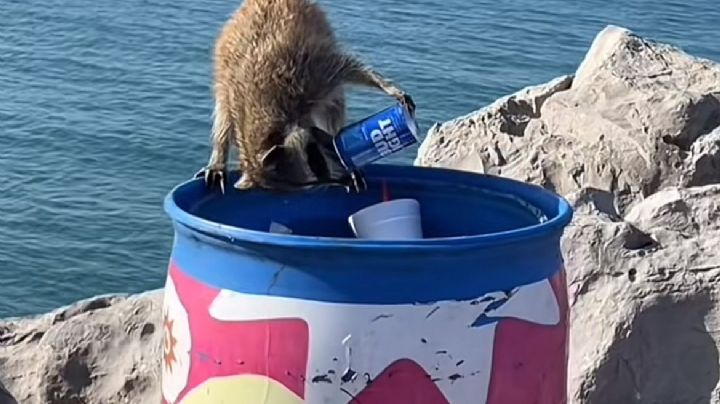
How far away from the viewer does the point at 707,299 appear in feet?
10.6

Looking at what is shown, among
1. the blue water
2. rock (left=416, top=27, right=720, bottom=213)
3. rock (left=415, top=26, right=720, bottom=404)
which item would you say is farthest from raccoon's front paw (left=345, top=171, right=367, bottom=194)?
the blue water

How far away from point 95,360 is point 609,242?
1268 millimetres

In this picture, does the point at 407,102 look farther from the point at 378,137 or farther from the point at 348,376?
the point at 348,376

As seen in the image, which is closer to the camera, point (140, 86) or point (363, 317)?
point (363, 317)

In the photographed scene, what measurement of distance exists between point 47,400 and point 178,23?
18.5ft

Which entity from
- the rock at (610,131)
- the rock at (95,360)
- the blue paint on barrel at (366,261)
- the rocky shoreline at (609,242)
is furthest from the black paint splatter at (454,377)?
the rock at (610,131)

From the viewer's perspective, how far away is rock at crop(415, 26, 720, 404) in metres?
3.22

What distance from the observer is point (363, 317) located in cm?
196

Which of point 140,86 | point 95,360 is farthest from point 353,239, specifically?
point 140,86

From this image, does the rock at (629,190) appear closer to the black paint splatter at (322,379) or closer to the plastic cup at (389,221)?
the plastic cup at (389,221)

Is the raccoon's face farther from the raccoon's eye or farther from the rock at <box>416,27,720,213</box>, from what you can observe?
the rock at <box>416,27,720,213</box>

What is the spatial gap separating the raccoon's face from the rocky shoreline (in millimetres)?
805

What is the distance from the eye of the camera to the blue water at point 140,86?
6.11m

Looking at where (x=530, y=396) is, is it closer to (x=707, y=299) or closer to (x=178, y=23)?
(x=707, y=299)
